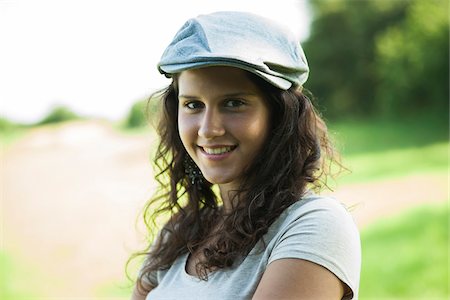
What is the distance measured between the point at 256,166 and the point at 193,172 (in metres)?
0.30

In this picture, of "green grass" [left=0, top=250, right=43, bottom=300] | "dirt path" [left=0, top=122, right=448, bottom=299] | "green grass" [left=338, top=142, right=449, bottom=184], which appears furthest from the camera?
"green grass" [left=338, top=142, right=449, bottom=184]

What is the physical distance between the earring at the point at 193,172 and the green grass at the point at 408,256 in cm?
283

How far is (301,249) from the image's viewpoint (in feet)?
3.80

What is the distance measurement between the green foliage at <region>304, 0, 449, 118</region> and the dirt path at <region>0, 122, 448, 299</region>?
3.57 ft

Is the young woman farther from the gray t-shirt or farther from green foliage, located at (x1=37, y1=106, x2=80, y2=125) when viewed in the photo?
green foliage, located at (x1=37, y1=106, x2=80, y2=125)

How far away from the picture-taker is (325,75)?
6.94 metres

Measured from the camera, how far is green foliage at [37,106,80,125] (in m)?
4.34

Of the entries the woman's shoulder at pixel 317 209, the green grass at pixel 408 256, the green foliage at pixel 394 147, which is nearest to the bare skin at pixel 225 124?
the woman's shoulder at pixel 317 209

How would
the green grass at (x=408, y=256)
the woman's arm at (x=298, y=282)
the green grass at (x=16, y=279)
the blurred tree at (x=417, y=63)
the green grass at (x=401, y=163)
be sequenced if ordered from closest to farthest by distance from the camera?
1. the woman's arm at (x=298, y=282)
2. the green grass at (x=408, y=256)
3. the green grass at (x=16, y=279)
4. the green grass at (x=401, y=163)
5. the blurred tree at (x=417, y=63)

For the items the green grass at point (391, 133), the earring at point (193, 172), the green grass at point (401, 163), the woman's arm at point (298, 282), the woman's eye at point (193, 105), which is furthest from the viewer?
the green grass at point (391, 133)

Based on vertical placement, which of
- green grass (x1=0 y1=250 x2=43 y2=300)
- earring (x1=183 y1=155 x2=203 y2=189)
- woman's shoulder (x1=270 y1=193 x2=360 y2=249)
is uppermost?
woman's shoulder (x1=270 y1=193 x2=360 y2=249)

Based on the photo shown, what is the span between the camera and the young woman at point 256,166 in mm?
1173

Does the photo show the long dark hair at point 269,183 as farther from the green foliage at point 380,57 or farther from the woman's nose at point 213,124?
the green foliage at point 380,57

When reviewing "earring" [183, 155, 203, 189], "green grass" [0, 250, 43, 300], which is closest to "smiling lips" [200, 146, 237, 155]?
"earring" [183, 155, 203, 189]
